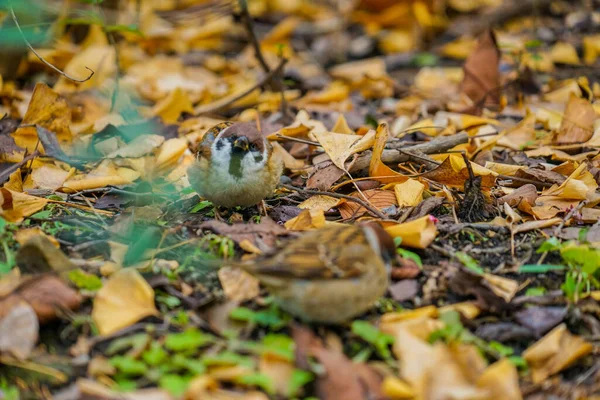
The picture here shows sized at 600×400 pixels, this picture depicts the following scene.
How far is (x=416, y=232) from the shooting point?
141 inches

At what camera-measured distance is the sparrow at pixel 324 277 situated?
2.95 metres

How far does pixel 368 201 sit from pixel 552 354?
157cm

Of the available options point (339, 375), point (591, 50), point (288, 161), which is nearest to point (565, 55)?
point (591, 50)

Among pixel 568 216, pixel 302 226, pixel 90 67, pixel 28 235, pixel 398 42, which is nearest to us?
pixel 28 235

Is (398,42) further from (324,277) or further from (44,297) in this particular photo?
(44,297)

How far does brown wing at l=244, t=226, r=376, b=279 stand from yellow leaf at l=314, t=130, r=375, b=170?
1.29m

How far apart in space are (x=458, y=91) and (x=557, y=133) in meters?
1.33

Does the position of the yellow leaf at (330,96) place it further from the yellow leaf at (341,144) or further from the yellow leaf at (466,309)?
the yellow leaf at (466,309)

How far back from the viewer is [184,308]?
3.21 meters

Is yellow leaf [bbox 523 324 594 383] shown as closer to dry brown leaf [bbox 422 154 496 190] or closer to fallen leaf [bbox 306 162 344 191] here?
dry brown leaf [bbox 422 154 496 190]

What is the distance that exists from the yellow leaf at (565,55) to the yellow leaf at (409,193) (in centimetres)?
382

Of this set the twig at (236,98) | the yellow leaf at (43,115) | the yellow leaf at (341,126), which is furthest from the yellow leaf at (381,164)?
the yellow leaf at (43,115)

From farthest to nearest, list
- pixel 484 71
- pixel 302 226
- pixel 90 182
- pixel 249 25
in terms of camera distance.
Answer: pixel 484 71 → pixel 249 25 → pixel 90 182 → pixel 302 226

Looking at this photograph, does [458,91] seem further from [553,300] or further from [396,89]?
[553,300]
